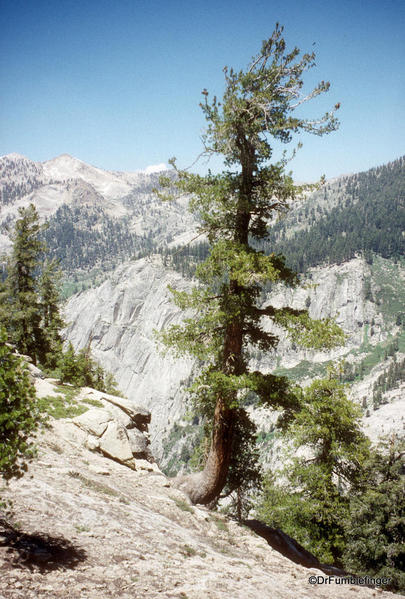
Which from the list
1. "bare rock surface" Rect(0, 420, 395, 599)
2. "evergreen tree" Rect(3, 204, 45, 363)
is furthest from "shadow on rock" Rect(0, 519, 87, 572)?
"evergreen tree" Rect(3, 204, 45, 363)

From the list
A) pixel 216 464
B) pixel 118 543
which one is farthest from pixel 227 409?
pixel 118 543

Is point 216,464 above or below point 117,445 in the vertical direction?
above

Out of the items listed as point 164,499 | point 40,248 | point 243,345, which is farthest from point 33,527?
point 40,248

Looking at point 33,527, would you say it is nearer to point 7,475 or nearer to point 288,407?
point 7,475

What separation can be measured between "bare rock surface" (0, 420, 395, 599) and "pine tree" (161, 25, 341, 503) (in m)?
2.55

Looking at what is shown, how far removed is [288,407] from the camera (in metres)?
12.0

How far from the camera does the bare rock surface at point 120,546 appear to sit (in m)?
6.03

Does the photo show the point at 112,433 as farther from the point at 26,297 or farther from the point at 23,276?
the point at 23,276

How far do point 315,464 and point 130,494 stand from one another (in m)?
13.1

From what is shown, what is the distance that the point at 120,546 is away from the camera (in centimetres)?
769

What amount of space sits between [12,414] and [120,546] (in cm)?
443

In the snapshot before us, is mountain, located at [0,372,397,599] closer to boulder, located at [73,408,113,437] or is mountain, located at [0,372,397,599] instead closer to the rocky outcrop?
the rocky outcrop

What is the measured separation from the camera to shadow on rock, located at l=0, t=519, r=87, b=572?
19.7 ft

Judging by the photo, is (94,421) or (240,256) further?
(94,421)
